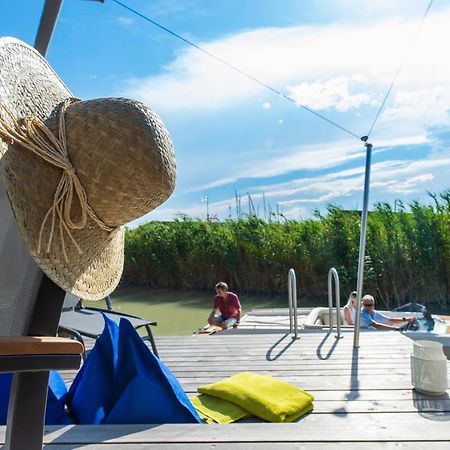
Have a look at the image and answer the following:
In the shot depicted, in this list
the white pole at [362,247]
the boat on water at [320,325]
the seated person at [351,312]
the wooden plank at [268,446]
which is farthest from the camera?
the seated person at [351,312]

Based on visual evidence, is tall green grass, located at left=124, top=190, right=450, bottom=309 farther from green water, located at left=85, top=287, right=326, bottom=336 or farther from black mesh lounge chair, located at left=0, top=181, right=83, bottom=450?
black mesh lounge chair, located at left=0, top=181, right=83, bottom=450

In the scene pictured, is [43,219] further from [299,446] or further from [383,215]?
[383,215]

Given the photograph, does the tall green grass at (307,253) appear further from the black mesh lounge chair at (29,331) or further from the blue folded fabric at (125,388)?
the black mesh lounge chair at (29,331)

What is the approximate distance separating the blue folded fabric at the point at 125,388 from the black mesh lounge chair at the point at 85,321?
0.84 meters

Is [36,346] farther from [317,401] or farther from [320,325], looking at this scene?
[320,325]

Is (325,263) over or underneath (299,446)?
over

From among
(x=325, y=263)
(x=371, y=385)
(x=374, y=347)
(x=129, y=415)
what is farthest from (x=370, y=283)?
(x=129, y=415)

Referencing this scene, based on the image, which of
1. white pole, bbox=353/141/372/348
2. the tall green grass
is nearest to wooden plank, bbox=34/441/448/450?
white pole, bbox=353/141/372/348

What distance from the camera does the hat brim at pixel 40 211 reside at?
1.00 metres

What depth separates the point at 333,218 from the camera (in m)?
12.4

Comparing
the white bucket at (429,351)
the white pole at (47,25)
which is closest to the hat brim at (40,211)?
the white bucket at (429,351)

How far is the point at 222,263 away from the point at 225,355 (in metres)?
12.0

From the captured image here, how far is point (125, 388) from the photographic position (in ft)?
5.49

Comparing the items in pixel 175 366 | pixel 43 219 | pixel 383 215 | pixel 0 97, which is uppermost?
pixel 383 215
